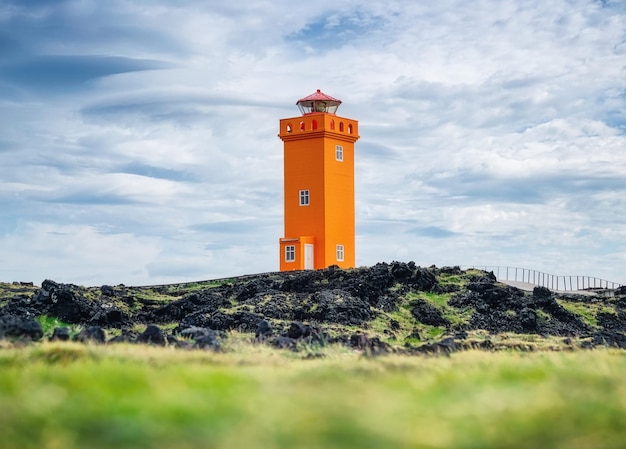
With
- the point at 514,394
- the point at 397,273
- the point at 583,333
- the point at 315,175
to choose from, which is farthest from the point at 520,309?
the point at 514,394

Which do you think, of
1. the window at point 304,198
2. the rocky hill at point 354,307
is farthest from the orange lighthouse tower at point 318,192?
the rocky hill at point 354,307

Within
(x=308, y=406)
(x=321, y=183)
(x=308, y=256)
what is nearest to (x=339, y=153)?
(x=321, y=183)

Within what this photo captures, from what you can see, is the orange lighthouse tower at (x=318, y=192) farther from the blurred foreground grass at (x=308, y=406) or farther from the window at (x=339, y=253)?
the blurred foreground grass at (x=308, y=406)

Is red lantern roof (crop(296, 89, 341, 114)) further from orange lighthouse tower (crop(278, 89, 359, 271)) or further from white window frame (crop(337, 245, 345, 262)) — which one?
white window frame (crop(337, 245, 345, 262))

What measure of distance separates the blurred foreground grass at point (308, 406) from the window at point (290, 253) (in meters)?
34.0

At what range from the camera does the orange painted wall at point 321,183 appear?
47.9 m

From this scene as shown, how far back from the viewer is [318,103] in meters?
50.3

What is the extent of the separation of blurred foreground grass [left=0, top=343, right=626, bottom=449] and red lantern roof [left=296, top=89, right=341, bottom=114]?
123 feet

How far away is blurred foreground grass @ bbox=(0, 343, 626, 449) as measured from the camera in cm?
877

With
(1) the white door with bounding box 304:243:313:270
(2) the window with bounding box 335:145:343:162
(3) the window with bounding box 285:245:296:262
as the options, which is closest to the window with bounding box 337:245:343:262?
(1) the white door with bounding box 304:243:313:270

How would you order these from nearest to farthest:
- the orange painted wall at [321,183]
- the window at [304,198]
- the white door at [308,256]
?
the white door at [308,256]
the orange painted wall at [321,183]
the window at [304,198]

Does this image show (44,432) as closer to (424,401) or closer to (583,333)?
(424,401)

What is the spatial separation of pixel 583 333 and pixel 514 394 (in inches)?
1026

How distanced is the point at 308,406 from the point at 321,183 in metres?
38.3
